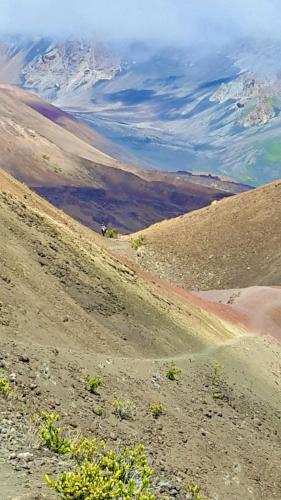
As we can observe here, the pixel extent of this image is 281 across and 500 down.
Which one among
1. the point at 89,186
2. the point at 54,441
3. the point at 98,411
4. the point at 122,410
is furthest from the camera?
the point at 89,186

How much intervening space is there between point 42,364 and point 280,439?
9.73 metres

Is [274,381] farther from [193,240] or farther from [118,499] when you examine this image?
[193,240]

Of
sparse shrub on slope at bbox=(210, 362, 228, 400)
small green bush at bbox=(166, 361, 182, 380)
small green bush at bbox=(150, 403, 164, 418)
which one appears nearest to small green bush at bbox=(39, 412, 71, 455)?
small green bush at bbox=(150, 403, 164, 418)

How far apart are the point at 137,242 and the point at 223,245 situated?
7670mm

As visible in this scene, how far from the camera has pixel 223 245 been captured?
63.8 metres

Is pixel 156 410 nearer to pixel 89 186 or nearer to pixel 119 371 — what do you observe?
pixel 119 371

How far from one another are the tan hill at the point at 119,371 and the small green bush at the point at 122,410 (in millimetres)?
123

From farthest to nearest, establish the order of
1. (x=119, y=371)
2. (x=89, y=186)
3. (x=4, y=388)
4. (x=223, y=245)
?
(x=89, y=186) → (x=223, y=245) → (x=119, y=371) → (x=4, y=388)

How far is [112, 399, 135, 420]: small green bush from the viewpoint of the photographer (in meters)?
17.5

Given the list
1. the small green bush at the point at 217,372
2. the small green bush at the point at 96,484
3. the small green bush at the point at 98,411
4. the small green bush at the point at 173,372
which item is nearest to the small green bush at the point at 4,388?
the small green bush at the point at 98,411

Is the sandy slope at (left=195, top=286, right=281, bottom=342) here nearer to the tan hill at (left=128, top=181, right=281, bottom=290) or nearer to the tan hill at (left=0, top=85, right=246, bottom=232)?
the tan hill at (left=128, top=181, right=281, bottom=290)

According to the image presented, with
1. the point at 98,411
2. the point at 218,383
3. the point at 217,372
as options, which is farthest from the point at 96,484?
the point at 217,372

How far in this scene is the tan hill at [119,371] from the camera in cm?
1499

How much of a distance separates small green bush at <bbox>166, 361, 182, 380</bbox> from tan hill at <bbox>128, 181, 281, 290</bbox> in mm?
32430
